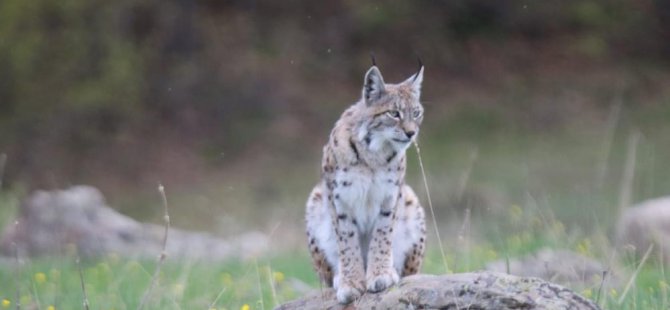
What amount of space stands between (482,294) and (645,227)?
622 centimetres

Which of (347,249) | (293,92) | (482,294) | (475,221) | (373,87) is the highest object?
(293,92)

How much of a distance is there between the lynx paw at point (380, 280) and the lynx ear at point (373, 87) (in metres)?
1.13

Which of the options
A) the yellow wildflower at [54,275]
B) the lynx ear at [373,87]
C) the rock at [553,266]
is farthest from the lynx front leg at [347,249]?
the yellow wildflower at [54,275]

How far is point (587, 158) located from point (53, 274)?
11.5m

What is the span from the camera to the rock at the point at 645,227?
12.4 meters

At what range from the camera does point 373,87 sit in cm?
837

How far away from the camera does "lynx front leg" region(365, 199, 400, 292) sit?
321 inches

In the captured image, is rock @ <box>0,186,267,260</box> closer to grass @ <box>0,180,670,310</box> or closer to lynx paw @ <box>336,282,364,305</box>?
grass @ <box>0,180,670,310</box>

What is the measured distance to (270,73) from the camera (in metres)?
25.2

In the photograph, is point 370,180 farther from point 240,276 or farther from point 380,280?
point 240,276

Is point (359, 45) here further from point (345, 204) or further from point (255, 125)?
point (345, 204)

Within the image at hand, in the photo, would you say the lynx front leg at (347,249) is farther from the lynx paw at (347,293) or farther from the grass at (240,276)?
the grass at (240,276)

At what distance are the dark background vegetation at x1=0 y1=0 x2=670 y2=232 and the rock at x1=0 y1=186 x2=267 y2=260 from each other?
368 centimetres

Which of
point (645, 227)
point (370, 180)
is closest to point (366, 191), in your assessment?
point (370, 180)
